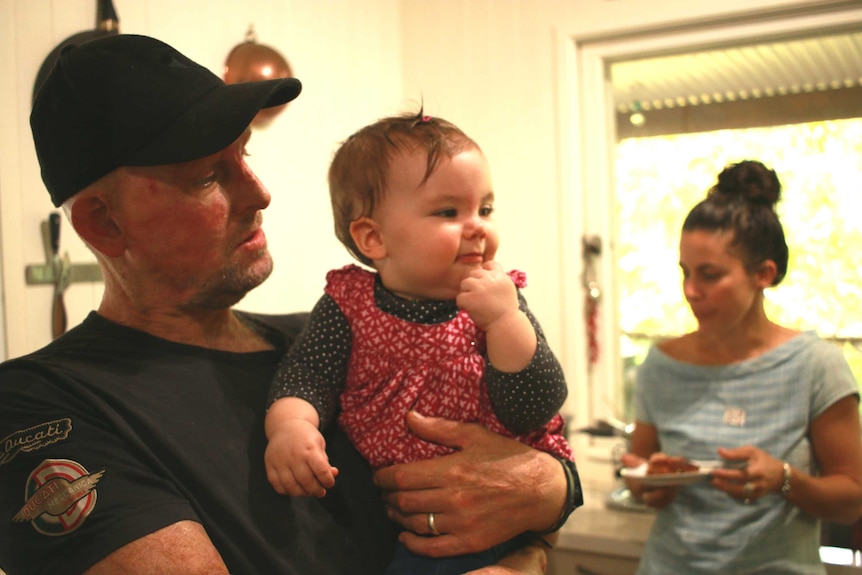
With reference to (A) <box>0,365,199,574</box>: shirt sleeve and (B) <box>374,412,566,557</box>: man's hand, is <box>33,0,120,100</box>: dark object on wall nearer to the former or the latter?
(A) <box>0,365,199,574</box>: shirt sleeve

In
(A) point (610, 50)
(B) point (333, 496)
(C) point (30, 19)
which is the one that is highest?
(A) point (610, 50)

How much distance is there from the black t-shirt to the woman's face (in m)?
1.20

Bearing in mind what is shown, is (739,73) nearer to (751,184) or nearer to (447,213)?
(751,184)

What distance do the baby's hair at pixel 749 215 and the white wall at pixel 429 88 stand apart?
83cm

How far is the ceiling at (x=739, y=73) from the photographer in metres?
2.60

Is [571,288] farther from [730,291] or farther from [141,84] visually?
[141,84]

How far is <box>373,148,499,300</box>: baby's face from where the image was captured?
110 cm

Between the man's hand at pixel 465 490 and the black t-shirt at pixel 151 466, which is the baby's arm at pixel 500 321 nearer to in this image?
the man's hand at pixel 465 490

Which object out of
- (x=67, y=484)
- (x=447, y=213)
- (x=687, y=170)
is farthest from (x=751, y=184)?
(x=67, y=484)

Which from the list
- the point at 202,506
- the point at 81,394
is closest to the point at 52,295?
the point at 81,394

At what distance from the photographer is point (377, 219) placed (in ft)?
Result: 3.78

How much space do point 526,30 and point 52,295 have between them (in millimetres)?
2078

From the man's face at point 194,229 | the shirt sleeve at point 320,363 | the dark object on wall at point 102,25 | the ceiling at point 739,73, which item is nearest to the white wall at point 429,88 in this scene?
the dark object on wall at point 102,25

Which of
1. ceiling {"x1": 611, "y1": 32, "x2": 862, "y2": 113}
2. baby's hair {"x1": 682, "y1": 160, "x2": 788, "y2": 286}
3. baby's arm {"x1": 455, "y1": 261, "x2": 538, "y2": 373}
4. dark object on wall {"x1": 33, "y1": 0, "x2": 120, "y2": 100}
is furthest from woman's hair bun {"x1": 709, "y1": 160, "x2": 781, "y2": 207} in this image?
dark object on wall {"x1": 33, "y1": 0, "x2": 120, "y2": 100}
